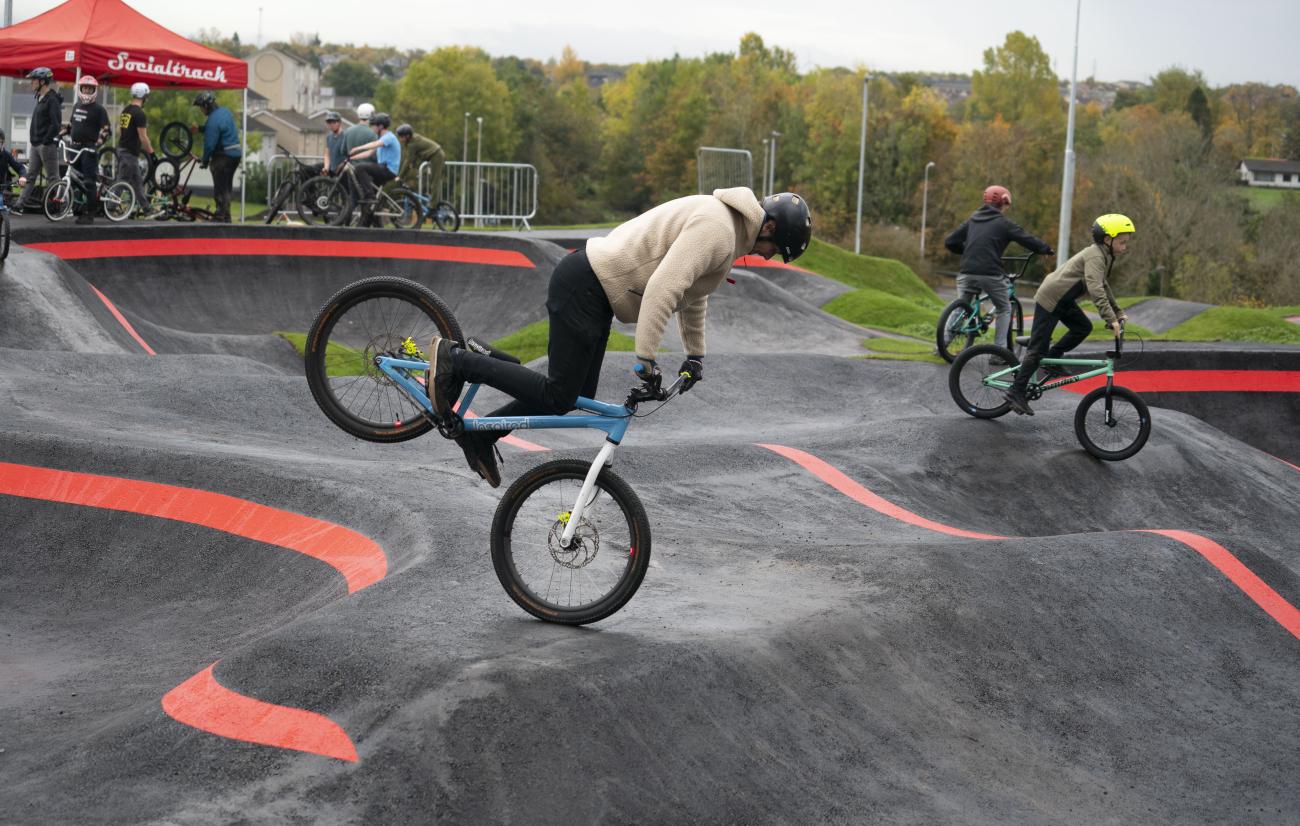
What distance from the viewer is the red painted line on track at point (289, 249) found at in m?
21.9

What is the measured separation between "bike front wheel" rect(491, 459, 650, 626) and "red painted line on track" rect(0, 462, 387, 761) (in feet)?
3.85

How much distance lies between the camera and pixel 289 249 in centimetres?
2409

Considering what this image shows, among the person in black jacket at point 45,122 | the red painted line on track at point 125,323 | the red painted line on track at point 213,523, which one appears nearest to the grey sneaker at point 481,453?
the red painted line on track at point 213,523

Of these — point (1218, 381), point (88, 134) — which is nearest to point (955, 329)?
point (1218, 381)

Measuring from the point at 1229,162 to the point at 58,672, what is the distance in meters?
89.1

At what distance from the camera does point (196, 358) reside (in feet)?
49.0

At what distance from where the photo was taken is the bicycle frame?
627cm

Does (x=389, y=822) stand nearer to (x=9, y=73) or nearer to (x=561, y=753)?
(x=561, y=753)

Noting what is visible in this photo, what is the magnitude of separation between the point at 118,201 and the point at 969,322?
1563 cm

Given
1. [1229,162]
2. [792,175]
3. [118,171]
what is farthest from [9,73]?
[792,175]

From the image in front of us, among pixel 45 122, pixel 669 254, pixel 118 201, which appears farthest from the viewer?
pixel 118 201

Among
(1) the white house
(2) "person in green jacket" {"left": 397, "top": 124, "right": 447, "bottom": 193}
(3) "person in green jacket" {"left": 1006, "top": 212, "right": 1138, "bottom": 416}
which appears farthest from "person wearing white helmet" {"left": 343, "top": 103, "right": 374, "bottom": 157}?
(1) the white house

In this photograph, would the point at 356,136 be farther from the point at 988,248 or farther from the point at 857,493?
the point at 857,493

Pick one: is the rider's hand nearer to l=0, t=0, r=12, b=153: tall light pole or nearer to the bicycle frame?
the bicycle frame
